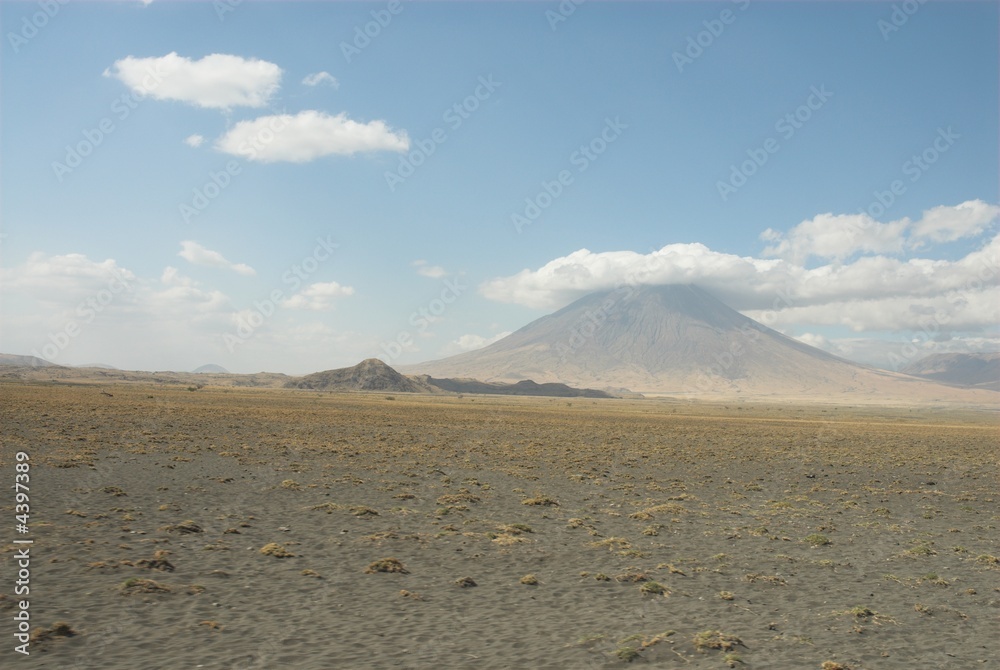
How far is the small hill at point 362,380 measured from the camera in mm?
159750

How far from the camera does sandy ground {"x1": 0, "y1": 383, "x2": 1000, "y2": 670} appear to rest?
8.21m

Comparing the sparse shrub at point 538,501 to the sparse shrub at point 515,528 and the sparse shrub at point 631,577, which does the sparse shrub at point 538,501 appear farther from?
the sparse shrub at point 631,577

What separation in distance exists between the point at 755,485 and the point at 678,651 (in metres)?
17.8

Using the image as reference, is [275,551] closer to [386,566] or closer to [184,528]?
[386,566]

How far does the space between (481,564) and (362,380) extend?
157 metres

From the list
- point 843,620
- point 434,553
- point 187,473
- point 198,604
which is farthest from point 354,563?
point 187,473

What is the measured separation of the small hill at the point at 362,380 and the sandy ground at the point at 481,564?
5315 inches

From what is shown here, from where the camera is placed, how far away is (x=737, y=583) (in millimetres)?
11641

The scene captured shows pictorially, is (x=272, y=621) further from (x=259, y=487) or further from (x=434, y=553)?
(x=259, y=487)

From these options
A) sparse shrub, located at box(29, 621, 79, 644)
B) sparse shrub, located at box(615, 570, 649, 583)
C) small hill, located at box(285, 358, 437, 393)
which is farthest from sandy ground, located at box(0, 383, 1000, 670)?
small hill, located at box(285, 358, 437, 393)

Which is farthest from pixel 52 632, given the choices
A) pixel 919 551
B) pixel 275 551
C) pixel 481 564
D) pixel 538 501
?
pixel 919 551

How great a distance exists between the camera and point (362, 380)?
541 feet

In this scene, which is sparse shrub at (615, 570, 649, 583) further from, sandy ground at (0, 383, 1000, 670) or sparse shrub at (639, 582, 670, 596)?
sparse shrub at (639, 582, 670, 596)

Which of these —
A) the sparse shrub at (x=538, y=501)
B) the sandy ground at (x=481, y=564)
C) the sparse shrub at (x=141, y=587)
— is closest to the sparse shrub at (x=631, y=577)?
the sandy ground at (x=481, y=564)
